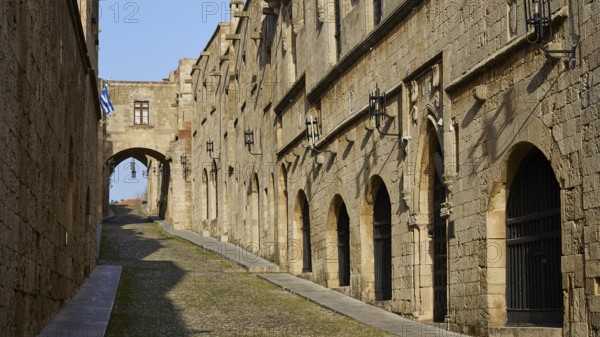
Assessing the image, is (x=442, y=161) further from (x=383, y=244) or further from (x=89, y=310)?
(x=89, y=310)

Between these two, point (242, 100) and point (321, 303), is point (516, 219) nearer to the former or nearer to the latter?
point (321, 303)

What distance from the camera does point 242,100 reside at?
35.9m

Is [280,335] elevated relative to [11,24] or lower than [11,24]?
lower

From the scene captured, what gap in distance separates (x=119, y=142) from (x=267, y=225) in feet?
78.4

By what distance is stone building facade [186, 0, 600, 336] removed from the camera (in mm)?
12211

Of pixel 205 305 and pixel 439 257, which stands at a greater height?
pixel 439 257

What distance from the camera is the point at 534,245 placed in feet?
44.8

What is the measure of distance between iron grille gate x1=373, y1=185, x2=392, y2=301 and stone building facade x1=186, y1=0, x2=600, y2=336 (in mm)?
42

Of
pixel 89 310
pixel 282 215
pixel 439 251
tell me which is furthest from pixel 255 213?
pixel 439 251

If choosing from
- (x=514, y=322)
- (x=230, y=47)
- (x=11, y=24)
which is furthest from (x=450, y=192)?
(x=230, y=47)

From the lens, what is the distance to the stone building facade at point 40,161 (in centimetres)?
1070

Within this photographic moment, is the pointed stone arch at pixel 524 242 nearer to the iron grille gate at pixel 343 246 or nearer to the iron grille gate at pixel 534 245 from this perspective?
the iron grille gate at pixel 534 245

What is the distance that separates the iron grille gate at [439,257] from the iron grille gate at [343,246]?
17.4 ft

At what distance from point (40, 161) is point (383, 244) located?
8.50m
